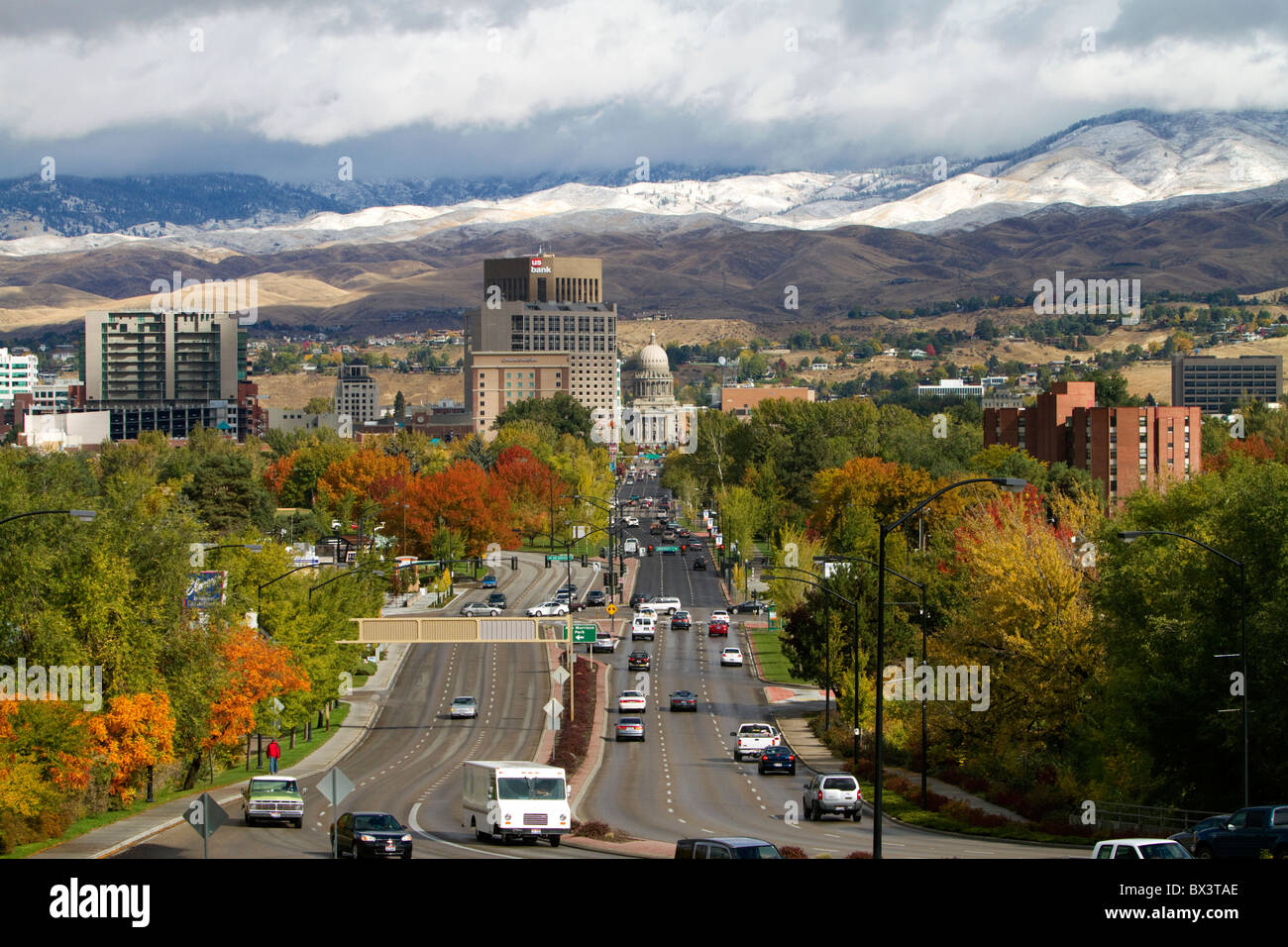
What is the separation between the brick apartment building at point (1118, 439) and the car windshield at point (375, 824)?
112608mm

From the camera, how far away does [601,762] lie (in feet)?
201

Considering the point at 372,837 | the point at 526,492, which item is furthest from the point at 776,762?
the point at 526,492

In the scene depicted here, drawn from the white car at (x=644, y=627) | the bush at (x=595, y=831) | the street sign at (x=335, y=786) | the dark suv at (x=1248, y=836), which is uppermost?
the street sign at (x=335, y=786)

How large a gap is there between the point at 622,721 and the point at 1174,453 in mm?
95219

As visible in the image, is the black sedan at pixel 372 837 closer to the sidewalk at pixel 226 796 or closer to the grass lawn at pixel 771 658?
the sidewalk at pixel 226 796

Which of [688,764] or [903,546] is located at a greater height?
[903,546]

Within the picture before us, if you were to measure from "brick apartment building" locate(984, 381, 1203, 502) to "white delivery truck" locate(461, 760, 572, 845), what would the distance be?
107 m

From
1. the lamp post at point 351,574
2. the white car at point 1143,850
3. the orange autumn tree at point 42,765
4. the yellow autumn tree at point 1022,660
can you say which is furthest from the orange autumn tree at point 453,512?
the white car at point 1143,850

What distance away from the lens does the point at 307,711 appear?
2662 inches

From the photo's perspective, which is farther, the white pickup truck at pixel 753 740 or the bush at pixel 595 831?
the white pickup truck at pixel 753 740

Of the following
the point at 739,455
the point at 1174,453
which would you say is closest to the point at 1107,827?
the point at 1174,453

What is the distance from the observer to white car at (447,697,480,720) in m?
75.1

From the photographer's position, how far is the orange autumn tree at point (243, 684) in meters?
56.0
